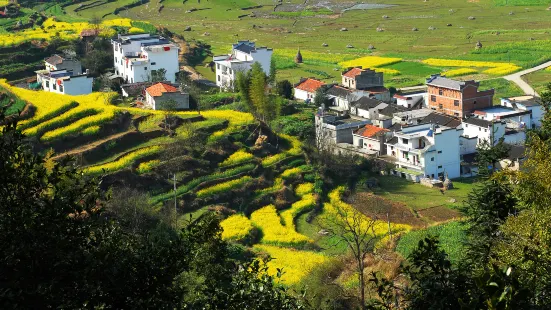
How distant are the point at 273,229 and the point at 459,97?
16.1m

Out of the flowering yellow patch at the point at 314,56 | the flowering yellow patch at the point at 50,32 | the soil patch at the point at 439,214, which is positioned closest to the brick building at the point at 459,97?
the soil patch at the point at 439,214

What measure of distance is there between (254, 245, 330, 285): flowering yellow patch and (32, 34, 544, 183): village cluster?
29.2 feet

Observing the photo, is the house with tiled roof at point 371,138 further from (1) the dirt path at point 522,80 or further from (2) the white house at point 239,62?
(1) the dirt path at point 522,80

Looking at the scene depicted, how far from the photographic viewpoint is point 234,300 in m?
9.91

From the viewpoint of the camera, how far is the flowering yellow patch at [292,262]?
873 inches

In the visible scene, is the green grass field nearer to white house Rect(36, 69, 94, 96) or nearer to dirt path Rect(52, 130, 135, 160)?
dirt path Rect(52, 130, 135, 160)

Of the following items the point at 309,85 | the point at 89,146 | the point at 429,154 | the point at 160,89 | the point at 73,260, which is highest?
the point at 73,260

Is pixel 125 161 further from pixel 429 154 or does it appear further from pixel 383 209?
pixel 429 154

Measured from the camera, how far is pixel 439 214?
27.9 m

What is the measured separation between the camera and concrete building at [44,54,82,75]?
125 ft

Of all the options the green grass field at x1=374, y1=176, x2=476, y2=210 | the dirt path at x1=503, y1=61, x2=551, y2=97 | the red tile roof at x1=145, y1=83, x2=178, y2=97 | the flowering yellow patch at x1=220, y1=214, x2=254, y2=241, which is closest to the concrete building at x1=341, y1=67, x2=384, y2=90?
the dirt path at x1=503, y1=61, x2=551, y2=97

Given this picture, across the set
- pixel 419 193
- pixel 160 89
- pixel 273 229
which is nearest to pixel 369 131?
pixel 419 193

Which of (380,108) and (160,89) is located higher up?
(160,89)

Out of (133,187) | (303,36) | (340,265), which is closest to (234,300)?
(340,265)
